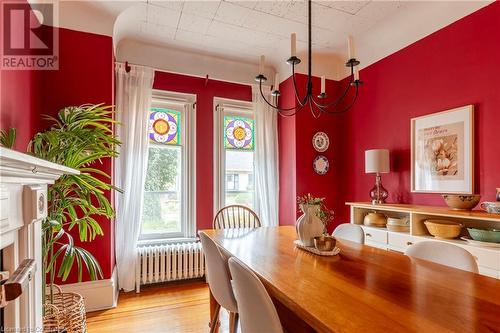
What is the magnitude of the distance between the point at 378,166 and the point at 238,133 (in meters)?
1.75

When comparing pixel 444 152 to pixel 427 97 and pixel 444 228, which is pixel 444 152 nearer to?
pixel 427 97

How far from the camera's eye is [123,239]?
2.84 m

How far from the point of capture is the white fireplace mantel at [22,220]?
0.80 m

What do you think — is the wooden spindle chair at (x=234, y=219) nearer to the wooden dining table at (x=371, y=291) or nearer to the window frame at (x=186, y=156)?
the window frame at (x=186, y=156)

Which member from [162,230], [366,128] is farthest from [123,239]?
[366,128]

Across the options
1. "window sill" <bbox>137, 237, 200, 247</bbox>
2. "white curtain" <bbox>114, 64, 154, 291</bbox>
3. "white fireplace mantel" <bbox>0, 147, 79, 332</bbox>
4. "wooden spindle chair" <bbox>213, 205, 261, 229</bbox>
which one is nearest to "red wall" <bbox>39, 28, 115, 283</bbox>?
"white curtain" <bbox>114, 64, 154, 291</bbox>

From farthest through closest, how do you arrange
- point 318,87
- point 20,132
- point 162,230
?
point 318,87
point 162,230
point 20,132

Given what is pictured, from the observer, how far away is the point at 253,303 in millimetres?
993

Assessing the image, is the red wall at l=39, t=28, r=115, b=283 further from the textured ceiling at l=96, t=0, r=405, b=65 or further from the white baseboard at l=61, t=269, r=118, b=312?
the textured ceiling at l=96, t=0, r=405, b=65

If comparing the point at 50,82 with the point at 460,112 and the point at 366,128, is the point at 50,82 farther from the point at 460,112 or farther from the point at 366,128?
the point at 460,112

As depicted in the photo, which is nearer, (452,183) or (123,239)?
(452,183)

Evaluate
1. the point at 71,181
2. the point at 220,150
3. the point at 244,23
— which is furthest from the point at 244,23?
the point at 71,181

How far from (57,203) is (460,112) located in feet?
10.3

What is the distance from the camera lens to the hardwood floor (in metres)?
2.18
